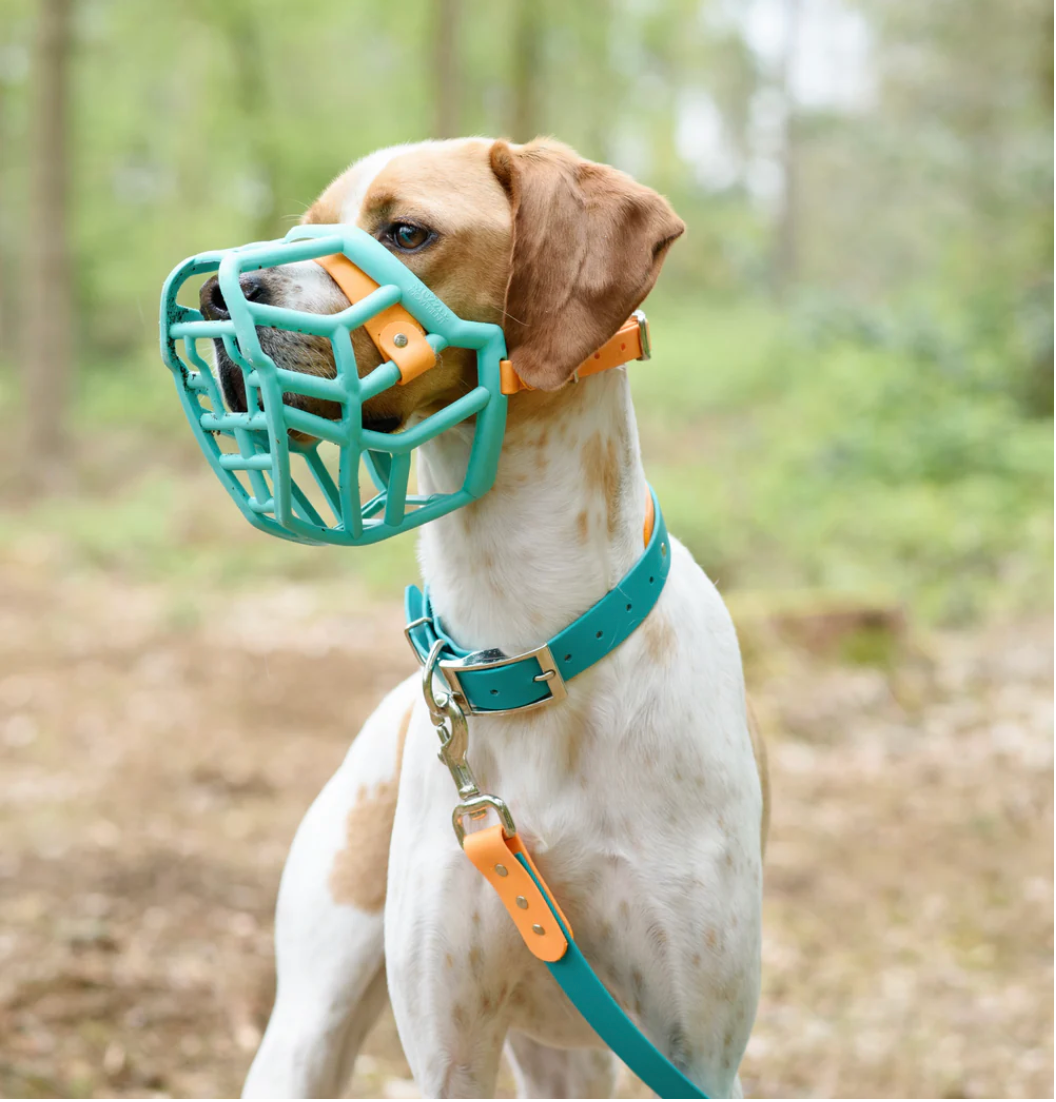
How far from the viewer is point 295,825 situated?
5.31 meters

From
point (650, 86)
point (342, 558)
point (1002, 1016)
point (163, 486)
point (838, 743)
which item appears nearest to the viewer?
point (1002, 1016)

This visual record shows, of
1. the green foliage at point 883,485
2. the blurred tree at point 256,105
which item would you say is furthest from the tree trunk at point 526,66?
the green foliage at point 883,485

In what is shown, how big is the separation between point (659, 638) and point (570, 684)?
0.60 feet

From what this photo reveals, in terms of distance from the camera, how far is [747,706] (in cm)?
234

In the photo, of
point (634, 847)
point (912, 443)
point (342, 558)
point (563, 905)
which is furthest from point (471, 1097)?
point (912, 443)

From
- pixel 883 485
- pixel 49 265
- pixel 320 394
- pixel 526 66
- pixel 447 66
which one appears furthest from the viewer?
pixel 526 66

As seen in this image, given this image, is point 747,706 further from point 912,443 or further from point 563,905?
point 912,443

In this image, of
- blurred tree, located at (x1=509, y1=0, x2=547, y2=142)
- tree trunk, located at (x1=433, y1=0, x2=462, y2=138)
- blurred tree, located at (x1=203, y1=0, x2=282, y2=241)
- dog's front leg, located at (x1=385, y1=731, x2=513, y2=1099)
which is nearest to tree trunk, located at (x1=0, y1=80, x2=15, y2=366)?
blurred tree, located at (x1=203, y1=0, x2=282, y2=241)

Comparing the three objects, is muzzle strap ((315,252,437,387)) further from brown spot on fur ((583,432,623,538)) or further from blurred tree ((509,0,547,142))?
blurred tree ((509,0,547,142))

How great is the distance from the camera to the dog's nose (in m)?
1.85

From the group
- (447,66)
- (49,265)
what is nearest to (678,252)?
(447,66)

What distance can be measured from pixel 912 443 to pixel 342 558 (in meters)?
5.09

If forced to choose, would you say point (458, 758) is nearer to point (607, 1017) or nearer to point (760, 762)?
point (607, 1017)

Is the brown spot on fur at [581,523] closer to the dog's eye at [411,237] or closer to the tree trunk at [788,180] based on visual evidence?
the dog's eye at [411,237]
